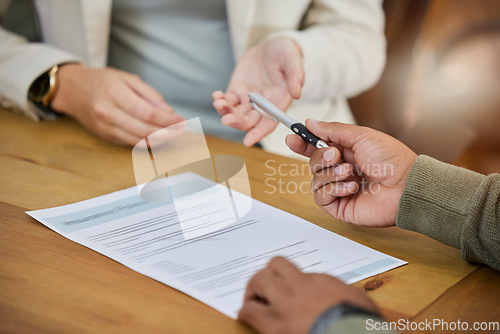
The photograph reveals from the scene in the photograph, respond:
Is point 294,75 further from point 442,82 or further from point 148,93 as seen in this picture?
point 442,82

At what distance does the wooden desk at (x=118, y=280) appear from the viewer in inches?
16.5

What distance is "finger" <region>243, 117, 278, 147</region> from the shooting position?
0.78m

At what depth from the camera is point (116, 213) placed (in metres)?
0.61

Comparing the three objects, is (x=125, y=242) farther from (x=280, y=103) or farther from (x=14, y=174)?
(x=280, y=103)

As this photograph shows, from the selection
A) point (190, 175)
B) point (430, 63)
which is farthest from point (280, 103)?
point (430, 63)

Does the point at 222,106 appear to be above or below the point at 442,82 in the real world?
above

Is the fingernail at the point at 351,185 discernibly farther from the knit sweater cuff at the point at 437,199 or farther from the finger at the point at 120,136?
the finger at the point at 120,136

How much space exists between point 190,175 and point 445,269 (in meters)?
0.34

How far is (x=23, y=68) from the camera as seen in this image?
983 mm

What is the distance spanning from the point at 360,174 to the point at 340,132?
58mm

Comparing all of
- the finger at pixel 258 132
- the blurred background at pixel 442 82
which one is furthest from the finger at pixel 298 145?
the blurred background at pixel 442 82

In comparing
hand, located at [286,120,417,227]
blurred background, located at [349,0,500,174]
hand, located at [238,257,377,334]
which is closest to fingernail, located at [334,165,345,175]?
hand, located at [286,120,417,227]

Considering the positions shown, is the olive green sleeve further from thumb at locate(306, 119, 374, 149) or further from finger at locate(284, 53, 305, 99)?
finger at locate(284, 53, 305, 99)

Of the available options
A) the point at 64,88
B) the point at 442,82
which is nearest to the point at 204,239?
the point at 64,88
